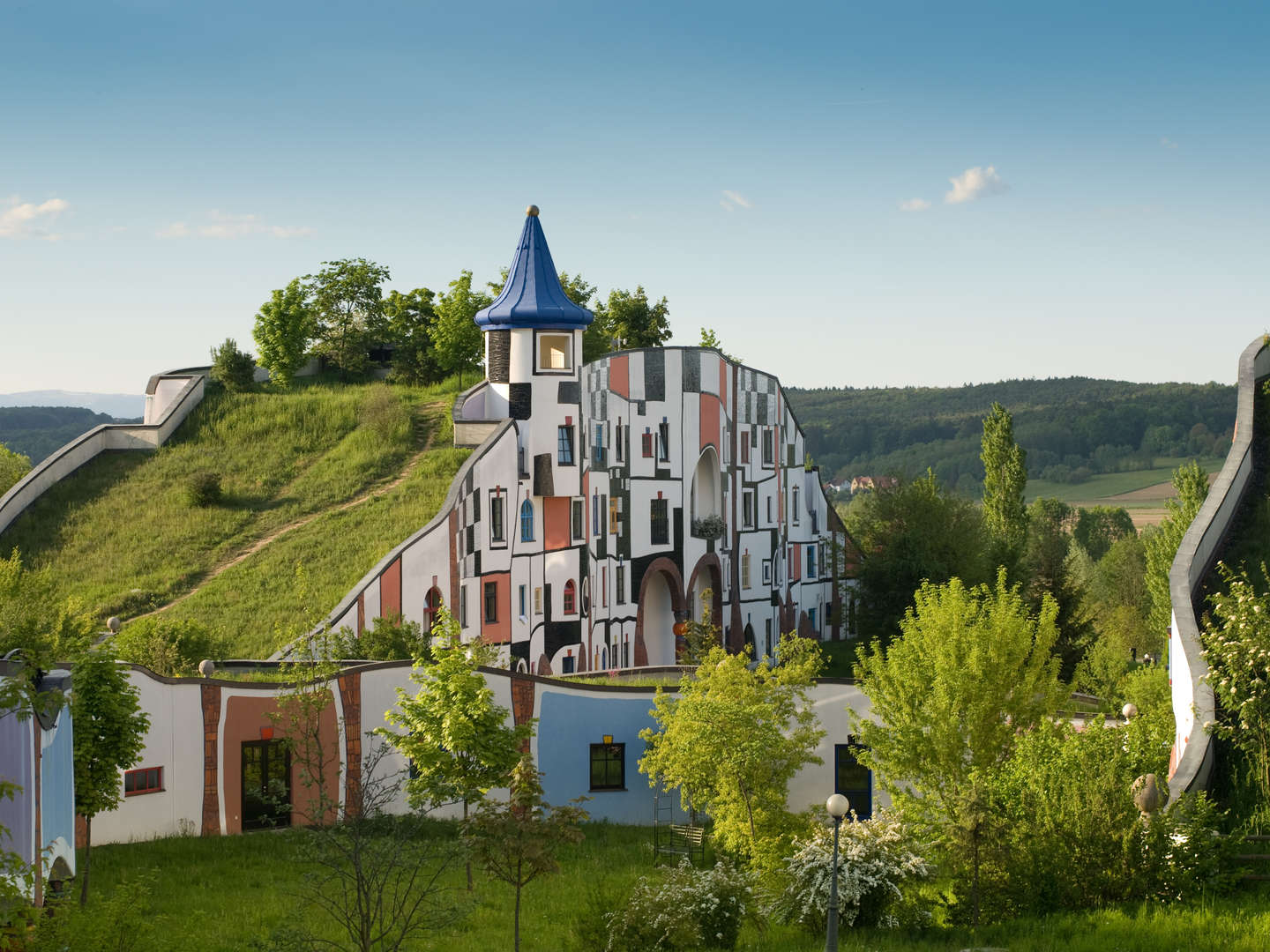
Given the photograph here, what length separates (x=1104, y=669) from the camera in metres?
55.9

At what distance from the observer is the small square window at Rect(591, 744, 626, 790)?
28.6 metres

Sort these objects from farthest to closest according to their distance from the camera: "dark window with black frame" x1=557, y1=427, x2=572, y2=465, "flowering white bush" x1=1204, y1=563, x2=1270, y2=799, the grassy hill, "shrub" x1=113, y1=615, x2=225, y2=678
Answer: "dark window with black frame" x1=557, y1=427, x2=572, y2=465 < the grassy hill < "shrub" x1=113, y1=615, x2=225, y2=678 < "flowering white bush" x1=1204, y1=563, x2=1270, y2=799

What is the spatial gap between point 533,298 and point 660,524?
8.88 meters

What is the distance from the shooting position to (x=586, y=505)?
1590 inches

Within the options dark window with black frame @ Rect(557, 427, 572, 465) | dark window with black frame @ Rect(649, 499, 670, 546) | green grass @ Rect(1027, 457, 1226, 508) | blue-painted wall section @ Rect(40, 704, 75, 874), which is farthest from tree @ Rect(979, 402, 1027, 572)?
green grass @ Rect(1027, 457, 1226, 508)

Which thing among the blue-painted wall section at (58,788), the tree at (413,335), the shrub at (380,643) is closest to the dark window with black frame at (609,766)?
the shrub at (380,643)

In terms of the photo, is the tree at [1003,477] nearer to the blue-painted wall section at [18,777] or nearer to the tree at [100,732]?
the tree at [100,732]

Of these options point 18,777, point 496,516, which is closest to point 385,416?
point 496,516

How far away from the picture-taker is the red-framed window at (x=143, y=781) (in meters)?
24.0

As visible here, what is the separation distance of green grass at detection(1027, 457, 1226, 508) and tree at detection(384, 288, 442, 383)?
97.4 m

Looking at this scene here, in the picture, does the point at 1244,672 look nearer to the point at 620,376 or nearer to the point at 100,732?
the point at 100,732

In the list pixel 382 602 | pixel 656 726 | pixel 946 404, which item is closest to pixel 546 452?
pixel 382 602

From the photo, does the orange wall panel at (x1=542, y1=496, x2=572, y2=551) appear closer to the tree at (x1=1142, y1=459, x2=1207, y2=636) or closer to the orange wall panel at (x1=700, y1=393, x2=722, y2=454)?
the orange wall panel at (x1=700, y1=393, x2=722, y2=454)

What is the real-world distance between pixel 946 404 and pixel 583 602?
135 m
